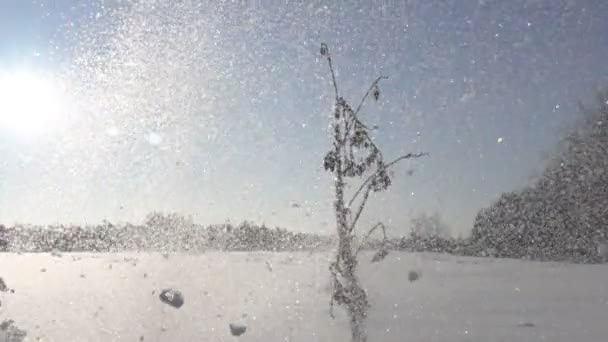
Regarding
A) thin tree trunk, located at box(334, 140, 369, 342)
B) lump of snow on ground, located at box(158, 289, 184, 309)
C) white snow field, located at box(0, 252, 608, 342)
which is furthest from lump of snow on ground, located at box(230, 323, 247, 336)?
thin tree trunk, located at box(334, 140, 369, 342)

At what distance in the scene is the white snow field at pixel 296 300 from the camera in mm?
3438

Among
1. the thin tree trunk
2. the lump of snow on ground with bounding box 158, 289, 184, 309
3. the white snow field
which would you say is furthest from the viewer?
the lump of snow on ground with bounding box 158, 289, 184, 309

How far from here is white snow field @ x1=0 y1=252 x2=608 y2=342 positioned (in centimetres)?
344

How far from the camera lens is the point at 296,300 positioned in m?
3.94

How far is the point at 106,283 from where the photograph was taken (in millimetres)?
4484

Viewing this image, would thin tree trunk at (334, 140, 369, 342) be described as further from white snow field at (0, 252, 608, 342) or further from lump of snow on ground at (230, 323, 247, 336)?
lump of snow on ground at (230, 323, 247, 336)

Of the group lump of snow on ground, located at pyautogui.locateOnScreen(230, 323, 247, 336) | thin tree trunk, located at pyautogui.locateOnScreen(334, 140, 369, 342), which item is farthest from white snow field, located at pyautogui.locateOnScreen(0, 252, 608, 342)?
thin tree trunk, located at pyautogui.locateOnScreen(334, 140, 369, 342)

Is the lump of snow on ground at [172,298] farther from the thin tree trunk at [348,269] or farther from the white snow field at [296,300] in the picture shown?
the thin tree trunk at [348,269]

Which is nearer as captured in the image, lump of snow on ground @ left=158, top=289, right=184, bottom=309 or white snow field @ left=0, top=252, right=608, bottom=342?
white snow field @ left=0, top=252, right=608, bottom=342

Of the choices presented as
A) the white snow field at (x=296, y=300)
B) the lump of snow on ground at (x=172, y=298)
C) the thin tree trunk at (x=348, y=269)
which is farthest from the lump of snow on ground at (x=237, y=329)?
the thin tree trunk at (x=348, y=269)

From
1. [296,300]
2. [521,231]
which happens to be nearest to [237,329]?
[296,300]

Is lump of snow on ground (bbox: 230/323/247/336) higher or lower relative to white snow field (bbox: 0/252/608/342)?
lower

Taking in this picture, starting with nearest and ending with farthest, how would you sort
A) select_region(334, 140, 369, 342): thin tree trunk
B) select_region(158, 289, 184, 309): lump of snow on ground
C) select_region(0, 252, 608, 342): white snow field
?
select_region(334, 140, 369, 342): thin tree trunk → select_region(0, 252, 608, 342): white snow field → select_region(158, 289, 184, 309): lump of snow on ground

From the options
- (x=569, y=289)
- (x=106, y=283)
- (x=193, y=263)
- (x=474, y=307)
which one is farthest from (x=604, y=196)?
(x=106, y=283)
